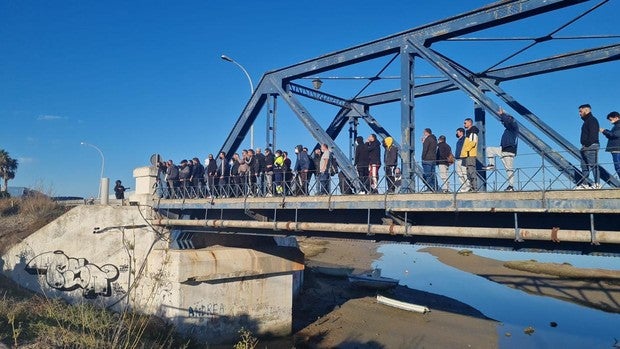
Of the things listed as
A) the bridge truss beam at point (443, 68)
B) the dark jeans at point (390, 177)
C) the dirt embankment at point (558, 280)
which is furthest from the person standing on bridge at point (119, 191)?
the dirt embankment at point (558, 280)

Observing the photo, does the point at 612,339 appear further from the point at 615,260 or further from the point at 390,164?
the point at 615,260

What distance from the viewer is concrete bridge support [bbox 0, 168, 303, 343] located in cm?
1455

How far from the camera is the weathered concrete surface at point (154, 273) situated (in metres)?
14.5

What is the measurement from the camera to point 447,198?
8.32 meters

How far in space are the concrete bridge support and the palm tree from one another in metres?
27.6

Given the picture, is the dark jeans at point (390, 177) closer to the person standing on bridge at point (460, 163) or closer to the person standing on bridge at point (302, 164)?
the person standing on bridge at point (460, 163)

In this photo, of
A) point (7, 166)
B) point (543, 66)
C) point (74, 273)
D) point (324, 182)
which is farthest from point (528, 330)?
point (7, 166)

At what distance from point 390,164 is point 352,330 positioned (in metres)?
9.47

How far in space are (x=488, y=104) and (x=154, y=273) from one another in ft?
39.0

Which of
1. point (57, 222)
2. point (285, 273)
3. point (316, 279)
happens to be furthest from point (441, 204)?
point (316, 279)

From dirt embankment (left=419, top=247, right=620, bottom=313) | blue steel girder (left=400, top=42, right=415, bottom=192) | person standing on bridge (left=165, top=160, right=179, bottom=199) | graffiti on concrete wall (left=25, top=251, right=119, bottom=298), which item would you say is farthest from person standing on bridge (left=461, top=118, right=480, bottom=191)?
dirt embankment (left=419, top=247, right=620, bottom=313)

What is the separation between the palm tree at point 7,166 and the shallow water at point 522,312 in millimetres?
34816

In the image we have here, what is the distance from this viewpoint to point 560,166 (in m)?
8.36

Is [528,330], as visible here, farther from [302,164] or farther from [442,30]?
[442,30]
